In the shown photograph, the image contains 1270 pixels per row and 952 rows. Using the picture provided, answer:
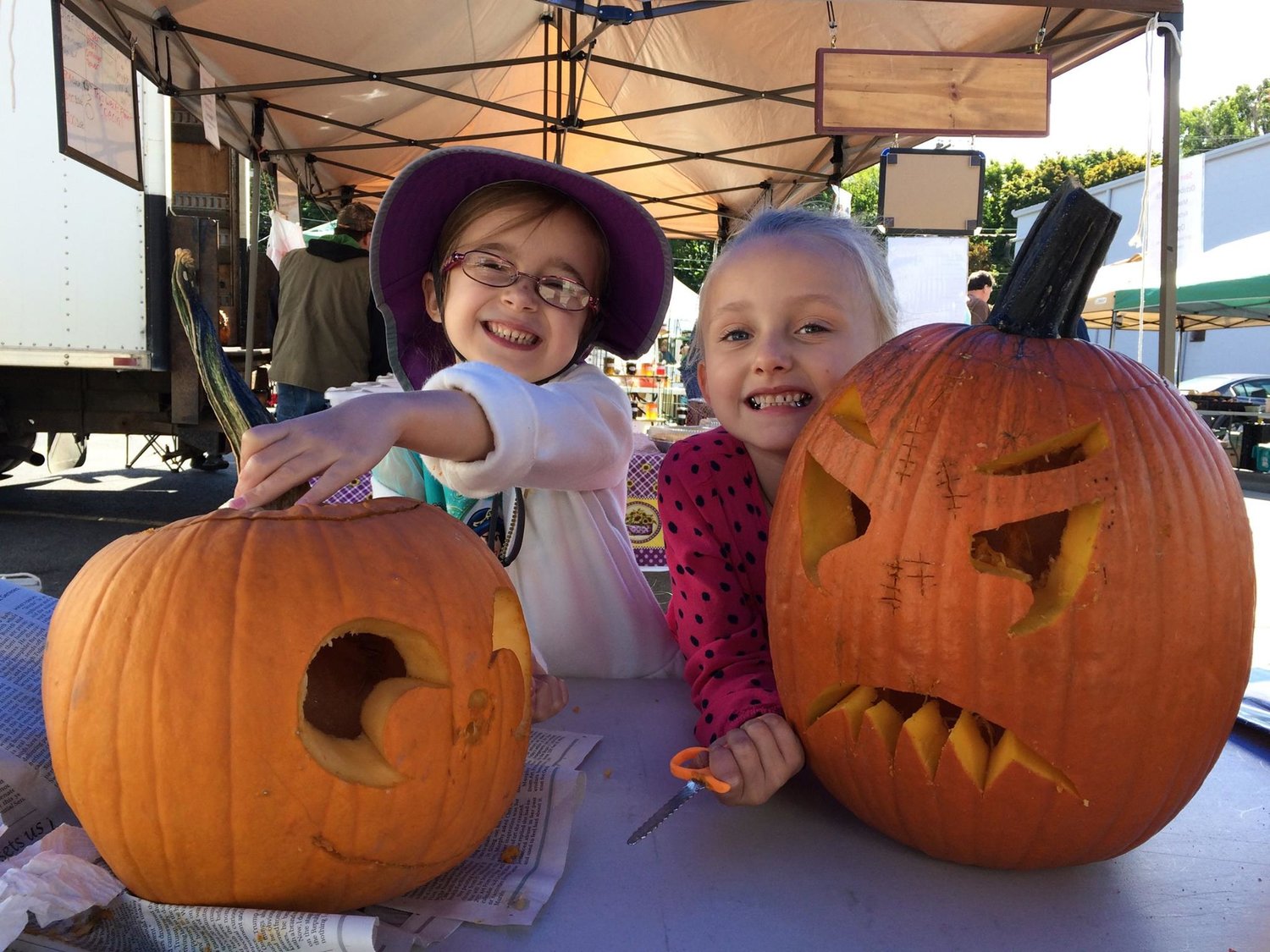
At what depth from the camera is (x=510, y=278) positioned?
1.54m

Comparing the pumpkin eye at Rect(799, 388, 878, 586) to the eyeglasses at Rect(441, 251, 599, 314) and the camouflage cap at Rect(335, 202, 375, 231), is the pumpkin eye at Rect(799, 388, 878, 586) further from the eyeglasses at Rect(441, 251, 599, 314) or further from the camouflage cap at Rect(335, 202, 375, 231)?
the camouflage cap at Rect(335, 202, 375, 231)

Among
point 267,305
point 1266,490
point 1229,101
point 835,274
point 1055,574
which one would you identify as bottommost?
point 1266,490

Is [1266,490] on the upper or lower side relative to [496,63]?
lower

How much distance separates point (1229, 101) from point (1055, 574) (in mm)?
52455

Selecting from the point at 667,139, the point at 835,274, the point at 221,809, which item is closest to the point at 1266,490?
the point at 667,139

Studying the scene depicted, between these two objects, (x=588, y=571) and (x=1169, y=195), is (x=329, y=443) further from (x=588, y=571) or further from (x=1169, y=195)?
(x=1169, y=195)

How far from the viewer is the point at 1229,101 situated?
41094 mm

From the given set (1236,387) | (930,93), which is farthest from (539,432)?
(1236,387)

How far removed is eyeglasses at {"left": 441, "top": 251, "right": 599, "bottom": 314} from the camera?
154 cm

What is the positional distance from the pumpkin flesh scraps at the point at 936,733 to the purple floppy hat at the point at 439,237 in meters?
1.08

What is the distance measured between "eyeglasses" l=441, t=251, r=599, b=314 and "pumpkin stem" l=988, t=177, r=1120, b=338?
80cm

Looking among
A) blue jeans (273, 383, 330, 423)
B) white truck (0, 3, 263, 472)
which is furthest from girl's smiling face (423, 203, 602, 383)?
blue jeans (273, 383, 330, 423)

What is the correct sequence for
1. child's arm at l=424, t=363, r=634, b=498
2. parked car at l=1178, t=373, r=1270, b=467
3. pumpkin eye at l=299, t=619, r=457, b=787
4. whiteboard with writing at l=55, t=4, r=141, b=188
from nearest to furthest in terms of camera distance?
pumpkin eye at l=299, t=619, r=457, b=787, child's arm at l=424, t=363, r=634, b=498, whiteboard with writing at l=55, t=4, r=141, b=188, parked car at l=1178, t=373, r=1270, b=467

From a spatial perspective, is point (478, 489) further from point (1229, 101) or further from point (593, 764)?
point (1229, 101)
